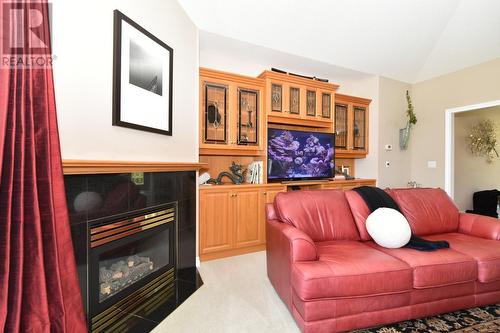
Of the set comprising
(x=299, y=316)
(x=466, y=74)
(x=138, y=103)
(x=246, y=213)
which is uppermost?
(x=466, y=74)

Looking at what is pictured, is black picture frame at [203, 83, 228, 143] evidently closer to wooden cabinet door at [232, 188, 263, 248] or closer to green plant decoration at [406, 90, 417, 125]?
wooden cabinet door at [232, 188, 263, 248]

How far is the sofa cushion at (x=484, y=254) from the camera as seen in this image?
1.58 m

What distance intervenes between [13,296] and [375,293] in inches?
71.5

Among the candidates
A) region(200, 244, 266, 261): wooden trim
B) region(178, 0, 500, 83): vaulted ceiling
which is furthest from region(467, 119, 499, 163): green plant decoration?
region(200, 244, 266, 261): wooden trim

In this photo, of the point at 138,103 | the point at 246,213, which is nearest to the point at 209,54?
the point at 138,103

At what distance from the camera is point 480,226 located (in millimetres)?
2053

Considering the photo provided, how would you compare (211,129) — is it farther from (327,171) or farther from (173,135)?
(327,171)

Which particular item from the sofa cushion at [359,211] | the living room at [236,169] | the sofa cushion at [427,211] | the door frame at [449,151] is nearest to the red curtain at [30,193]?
the living room at [236,169]

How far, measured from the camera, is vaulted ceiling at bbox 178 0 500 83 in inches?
105

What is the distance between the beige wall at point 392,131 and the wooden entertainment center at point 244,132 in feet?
2.89

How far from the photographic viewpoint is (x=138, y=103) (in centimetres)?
173

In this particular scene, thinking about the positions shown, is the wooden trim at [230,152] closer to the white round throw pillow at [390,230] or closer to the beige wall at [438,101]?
the white round throw pillow at [390,230]

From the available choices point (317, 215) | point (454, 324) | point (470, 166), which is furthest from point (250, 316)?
point (470, 166)

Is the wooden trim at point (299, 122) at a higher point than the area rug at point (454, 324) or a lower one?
higher
